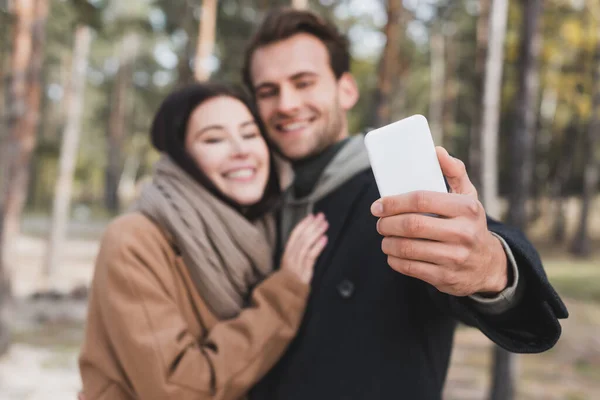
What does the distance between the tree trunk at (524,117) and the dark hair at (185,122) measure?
3803mm

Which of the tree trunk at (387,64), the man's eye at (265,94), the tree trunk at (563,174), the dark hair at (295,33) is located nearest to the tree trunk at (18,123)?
the tree trunk at (387,64)

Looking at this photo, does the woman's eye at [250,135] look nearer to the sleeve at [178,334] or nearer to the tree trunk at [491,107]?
the sleeve at [178,334]

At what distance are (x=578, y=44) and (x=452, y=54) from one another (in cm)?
800

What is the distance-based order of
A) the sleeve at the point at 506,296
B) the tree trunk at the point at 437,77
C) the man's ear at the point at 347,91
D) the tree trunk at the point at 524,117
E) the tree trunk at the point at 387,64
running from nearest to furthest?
the sleeve at the point at 506,296 < the man's ear at the point at 347,91 < the tree trunk at the point at 524,117 < the tree trunk at the point at 387,64 < the tree trunk at the point at 437,77

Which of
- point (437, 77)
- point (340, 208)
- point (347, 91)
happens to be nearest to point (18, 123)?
point (347, 91)

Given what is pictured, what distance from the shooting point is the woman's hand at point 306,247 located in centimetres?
198

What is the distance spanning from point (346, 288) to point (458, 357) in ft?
24.7

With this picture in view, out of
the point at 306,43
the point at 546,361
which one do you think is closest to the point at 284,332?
the point at 306,43

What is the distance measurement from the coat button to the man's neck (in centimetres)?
56

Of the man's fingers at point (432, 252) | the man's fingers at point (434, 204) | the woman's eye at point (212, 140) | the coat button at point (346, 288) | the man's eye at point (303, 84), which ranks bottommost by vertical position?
the coat button at point (346, 288)

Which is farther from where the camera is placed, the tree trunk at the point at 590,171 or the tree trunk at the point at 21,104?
the tree trunk at the point at 590,171

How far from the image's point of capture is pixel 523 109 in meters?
5.21

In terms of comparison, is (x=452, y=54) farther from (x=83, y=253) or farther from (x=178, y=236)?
(x=178, y=236)

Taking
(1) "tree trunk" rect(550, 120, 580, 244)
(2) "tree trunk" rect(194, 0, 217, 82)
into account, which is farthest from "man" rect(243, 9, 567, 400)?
(1) "tree trunk" rect(550, 120, 580, 244)
